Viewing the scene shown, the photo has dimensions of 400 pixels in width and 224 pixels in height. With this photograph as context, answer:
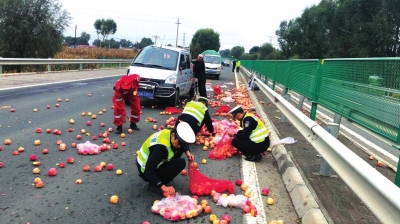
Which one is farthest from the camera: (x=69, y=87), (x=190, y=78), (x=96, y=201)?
(x=69, y=87)

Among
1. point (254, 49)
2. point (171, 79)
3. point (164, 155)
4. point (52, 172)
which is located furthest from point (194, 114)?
point (254, 49)

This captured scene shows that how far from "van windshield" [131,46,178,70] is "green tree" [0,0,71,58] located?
15421 mm

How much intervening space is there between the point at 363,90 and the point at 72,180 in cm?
423

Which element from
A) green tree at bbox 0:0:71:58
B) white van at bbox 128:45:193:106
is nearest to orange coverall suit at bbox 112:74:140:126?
white van at bbox 128:45:193:106

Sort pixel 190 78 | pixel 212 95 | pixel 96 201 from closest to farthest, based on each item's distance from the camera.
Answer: pixel 96 201 → pixel 190 78 → pixel 212 95

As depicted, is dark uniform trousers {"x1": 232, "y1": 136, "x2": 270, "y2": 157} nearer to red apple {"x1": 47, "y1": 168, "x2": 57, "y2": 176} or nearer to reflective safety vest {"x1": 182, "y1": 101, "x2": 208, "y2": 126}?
reflective safety vest {"x1": 182, "y1": 101, "x2": 208, "y2": 126}

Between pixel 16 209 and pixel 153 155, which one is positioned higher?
pixel 153 155

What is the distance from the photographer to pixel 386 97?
418 cm

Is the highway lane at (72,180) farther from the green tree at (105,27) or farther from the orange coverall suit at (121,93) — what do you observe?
the green tree at (105,27)

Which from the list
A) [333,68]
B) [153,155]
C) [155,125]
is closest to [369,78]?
[333,68]

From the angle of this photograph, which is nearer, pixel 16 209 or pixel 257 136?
pixel 16 209

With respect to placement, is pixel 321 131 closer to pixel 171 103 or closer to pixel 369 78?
pixel 369 78

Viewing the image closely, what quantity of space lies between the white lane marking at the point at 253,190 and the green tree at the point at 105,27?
357ft

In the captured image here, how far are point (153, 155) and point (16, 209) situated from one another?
5.36 ft
